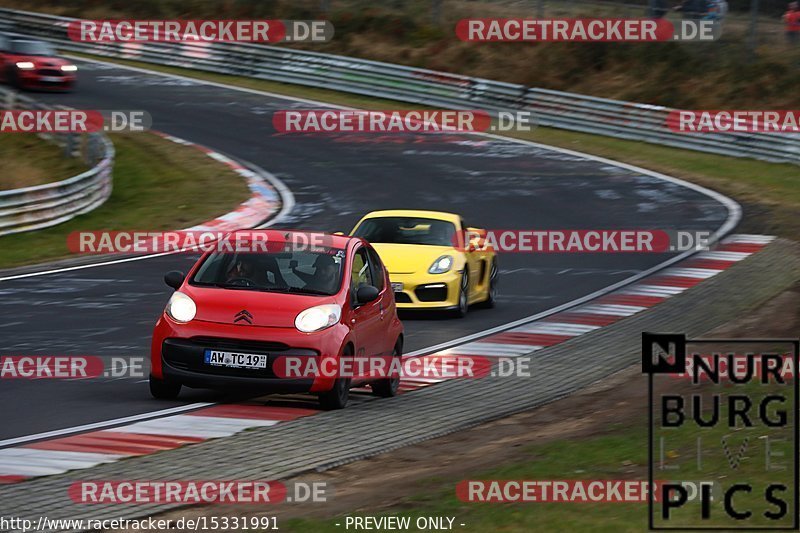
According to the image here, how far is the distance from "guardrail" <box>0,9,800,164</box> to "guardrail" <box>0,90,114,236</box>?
11964mm

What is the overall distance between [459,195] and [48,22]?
23303mm

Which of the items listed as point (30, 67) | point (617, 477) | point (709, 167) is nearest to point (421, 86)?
point (709, 167)

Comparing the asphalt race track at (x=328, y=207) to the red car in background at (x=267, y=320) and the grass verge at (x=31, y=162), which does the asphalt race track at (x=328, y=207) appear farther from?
the grass verge at (x=31, y=162)

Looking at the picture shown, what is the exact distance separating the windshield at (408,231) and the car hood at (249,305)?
6.55 m

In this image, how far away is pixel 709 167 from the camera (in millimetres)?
32719

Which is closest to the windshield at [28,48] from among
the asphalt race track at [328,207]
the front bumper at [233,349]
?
the asphalt race track at [328,207]

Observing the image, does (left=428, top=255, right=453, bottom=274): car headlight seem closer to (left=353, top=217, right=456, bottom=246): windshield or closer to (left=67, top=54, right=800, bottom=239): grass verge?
(left=353, top=217, right=456, bottom=246): windshield

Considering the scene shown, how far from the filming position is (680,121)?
35.0 metres

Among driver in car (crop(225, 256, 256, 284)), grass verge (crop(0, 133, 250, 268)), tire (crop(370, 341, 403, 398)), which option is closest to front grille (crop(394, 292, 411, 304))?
tire (crop(370, 341, 403, 398))

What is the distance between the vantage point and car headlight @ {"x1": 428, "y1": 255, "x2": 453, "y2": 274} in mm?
16703

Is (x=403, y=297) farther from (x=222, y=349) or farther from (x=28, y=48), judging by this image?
(x=28, y=48)

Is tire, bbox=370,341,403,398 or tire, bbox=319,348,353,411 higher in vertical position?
tire, bbox=319,348,353,411

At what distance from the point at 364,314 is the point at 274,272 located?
85 cm

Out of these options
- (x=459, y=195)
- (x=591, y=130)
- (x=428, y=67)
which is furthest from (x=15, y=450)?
(x=428, y=67)
